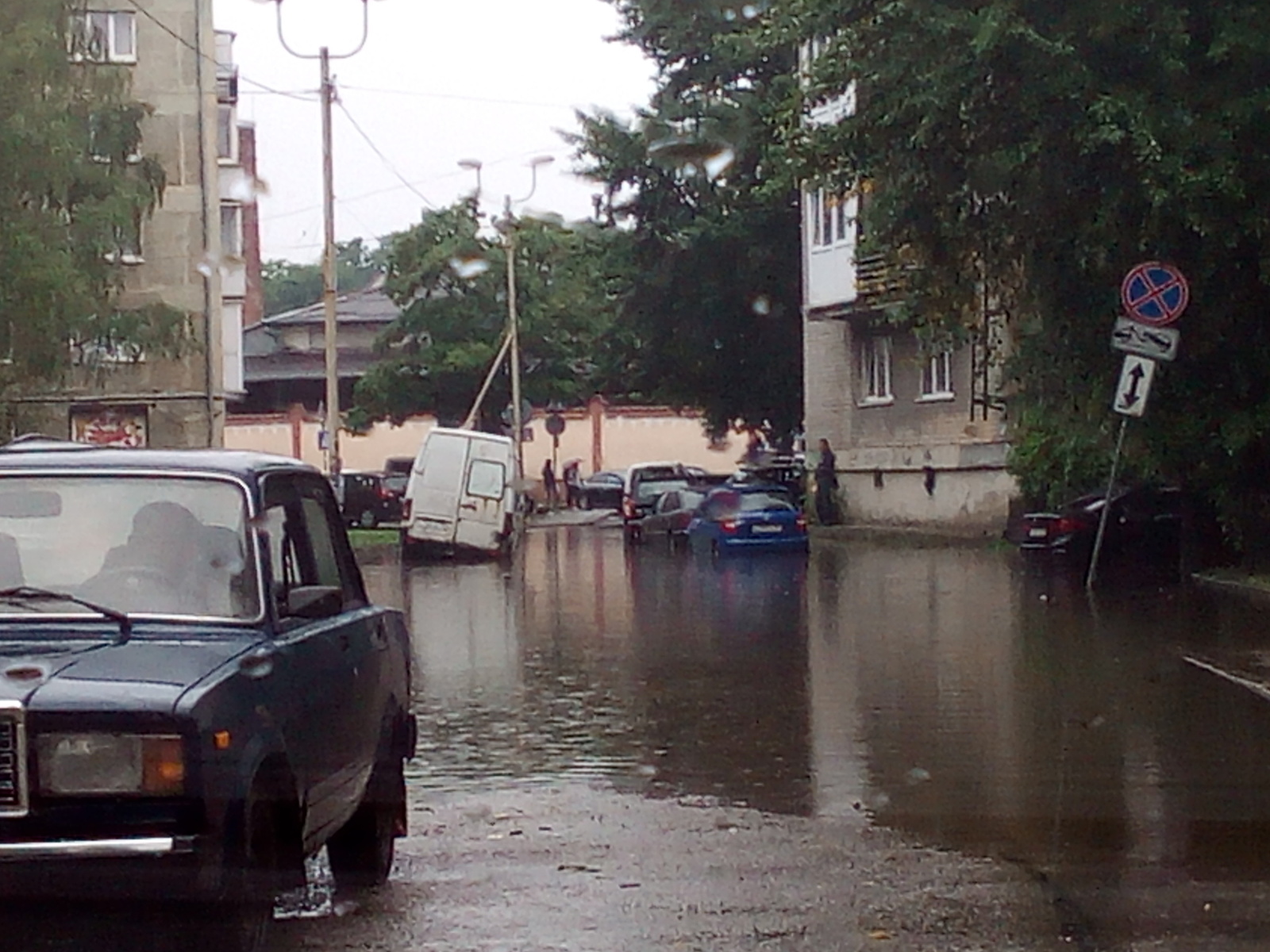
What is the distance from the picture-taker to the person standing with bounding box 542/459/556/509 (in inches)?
2731

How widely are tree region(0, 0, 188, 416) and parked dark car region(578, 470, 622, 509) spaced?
997 inches

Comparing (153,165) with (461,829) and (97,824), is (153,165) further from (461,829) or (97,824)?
(97,824)

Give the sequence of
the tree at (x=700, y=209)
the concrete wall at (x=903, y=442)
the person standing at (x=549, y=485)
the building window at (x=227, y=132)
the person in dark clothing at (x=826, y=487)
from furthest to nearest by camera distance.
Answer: the person standing at (x=549, y=485) → the building window at (x=227, y=132) → the tree at (x=700, y=209) → the person in dark clothing at (x=826, y=487) → the concrete wall at (x=903, y=442)

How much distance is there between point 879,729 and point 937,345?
1235 centimetres

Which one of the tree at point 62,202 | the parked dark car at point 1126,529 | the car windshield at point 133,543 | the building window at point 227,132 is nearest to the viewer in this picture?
the car windshield at point 133,543

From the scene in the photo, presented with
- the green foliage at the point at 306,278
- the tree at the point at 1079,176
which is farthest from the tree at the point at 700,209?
the green foliage at the point at 306,278

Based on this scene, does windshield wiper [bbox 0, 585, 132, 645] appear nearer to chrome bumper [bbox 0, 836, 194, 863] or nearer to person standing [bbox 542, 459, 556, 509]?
chrome bumper [bbox 0, 836, 194, 863]

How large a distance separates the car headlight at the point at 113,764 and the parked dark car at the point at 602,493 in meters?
57.1

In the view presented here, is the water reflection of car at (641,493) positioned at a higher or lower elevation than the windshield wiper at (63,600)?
lower

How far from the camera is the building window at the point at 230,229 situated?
181 feet

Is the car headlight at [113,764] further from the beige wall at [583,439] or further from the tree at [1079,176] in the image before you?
the beige wall at [583,439]

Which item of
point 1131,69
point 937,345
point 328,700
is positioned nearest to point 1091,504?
point 937,345

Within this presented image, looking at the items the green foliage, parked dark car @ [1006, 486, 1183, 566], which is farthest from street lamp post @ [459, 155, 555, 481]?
the green foliage

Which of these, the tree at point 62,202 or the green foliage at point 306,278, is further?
the green foliage at point 306,278
